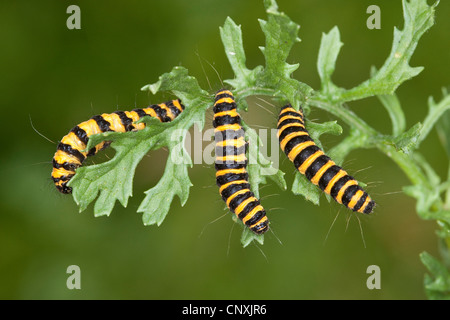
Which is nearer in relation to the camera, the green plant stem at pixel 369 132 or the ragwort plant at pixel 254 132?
the ragwort plant at pixel 254 132

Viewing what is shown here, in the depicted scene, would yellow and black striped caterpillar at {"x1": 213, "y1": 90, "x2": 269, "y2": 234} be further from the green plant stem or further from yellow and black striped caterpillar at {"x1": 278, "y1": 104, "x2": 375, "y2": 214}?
the green plant stem

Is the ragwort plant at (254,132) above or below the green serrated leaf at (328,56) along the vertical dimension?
below

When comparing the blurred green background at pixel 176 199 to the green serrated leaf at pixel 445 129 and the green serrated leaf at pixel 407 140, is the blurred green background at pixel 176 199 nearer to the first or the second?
the green serrated leaf at pixel 445 129

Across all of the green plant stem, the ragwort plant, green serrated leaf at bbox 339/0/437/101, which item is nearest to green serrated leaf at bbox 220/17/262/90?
the ragwort plant

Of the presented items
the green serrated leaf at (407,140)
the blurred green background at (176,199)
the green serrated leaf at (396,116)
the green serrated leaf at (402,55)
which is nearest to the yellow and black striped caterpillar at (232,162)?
the green serrated leaf at (402,55)

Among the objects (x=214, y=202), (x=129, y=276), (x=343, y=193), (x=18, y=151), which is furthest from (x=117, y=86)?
(x=343, y=193)

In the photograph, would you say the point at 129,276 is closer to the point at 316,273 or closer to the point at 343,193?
the point at 316,273

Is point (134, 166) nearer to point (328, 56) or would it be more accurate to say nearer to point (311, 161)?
point (311, 161)

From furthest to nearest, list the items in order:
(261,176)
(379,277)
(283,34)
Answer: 1. (379,277)
2. (261,176)
3. (283,34)
